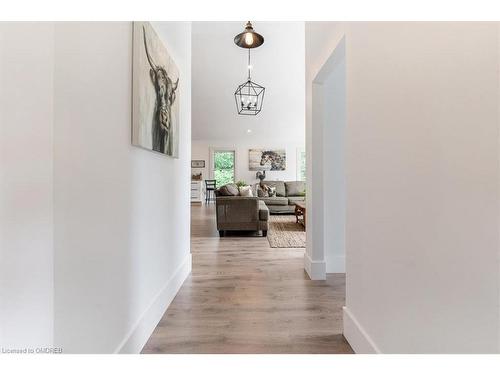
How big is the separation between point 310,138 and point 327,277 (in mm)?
1381

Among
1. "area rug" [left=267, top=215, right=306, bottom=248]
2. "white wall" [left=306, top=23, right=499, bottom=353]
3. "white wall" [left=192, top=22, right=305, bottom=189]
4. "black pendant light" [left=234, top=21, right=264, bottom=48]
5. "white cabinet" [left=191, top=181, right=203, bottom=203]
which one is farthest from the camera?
"white cabinet" [left=191, top=181, right=203, bottom=203]

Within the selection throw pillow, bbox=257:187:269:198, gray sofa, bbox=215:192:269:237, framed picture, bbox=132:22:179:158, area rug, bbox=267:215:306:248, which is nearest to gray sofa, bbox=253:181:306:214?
throw pillow, bbox=257:187:269:198

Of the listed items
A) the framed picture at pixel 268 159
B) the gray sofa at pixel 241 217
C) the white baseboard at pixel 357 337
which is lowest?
the white baseboard at pixel 357 337

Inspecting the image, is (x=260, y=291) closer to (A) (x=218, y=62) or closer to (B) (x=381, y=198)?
→ (B) (x=381, y=198)

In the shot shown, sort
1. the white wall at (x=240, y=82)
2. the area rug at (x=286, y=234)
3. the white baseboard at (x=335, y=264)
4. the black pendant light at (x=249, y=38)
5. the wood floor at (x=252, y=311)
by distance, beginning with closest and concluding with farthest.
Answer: the wood floor at (x=252, y=311)
the white baseboard at (x=335, y=264)
the black pendant light at (x=249, y=38)
the area rug at (x=286, y=234)
the white wall at (x=240, y=82)

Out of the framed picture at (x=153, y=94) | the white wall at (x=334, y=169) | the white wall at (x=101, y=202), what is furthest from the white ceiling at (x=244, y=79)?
the white wall at (x=101, y=202)

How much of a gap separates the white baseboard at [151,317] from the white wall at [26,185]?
54cm

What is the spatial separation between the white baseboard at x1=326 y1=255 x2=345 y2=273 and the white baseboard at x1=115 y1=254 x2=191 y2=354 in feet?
4.83

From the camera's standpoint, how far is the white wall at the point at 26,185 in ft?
2.48

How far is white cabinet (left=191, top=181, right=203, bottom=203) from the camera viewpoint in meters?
9.95

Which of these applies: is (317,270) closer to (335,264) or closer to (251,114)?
(335,264)

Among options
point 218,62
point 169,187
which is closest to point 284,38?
point 218,62

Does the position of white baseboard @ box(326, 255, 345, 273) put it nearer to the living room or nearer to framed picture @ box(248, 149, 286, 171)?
the living room

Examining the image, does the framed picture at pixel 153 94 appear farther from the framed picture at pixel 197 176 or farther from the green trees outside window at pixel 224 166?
the green trees outside window at pixel 224 166
